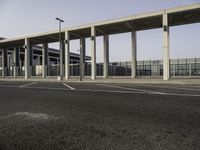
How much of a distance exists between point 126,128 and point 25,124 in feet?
7.71

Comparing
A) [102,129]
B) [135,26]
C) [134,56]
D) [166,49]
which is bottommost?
[102,129]

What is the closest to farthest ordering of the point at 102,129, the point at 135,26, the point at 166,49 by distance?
1. the point at 102,129
2. the point at 166,49
3. the point at 135,26

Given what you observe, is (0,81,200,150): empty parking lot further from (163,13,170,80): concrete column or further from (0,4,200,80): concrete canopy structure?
(0,4,200,80): concrete canopy structure

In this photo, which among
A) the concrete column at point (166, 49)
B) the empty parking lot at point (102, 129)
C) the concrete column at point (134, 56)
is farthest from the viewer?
the concrete column at point (134, 56)

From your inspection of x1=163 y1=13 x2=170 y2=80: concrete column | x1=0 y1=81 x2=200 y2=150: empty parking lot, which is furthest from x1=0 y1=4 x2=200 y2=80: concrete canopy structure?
x1=0 y1=81 x2=200 y2=150: empty parking lot

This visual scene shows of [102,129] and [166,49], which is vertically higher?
[166,49]

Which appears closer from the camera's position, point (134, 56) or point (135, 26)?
point (135, 26)

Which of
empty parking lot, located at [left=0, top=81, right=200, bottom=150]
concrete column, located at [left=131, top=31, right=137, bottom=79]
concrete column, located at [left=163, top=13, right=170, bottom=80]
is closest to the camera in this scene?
empty parking lot, located at [left=0, top=81, right=200, bottom=150]

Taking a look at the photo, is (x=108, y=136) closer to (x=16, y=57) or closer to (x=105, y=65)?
(x=105, y=65)

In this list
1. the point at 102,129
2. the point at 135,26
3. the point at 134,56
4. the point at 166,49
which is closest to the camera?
the point at 102,129

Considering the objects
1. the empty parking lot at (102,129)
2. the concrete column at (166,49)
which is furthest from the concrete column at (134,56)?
the empty parking lot at (102,129)

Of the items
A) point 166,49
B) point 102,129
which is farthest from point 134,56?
point 102,129

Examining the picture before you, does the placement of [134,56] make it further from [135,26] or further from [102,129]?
[102,129]

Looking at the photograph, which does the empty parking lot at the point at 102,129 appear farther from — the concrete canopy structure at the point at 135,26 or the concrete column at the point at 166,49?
the concrete canopy structure at the point at 135,26
